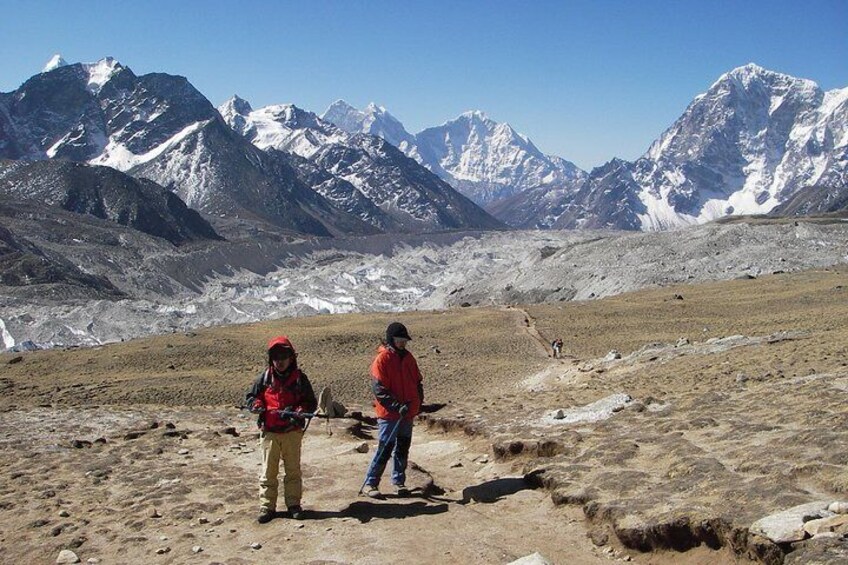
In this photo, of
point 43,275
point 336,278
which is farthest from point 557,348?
point 336,278

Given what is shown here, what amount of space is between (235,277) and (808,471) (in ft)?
450

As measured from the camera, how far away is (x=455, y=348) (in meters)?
36.5

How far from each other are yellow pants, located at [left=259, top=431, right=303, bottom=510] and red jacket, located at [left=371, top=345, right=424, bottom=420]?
4.55ft

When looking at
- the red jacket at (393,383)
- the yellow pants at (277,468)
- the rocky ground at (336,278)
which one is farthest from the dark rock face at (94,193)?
the yellow pants at (277,468)

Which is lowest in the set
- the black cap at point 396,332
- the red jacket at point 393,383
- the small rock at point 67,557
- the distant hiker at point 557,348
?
the distant hiker at point 557,348

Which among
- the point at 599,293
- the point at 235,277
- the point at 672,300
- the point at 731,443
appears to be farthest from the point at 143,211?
the point at 731,443

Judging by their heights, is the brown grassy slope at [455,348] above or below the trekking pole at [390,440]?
below

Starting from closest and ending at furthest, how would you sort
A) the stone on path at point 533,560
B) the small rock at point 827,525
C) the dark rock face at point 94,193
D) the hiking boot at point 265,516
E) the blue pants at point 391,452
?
the small rock at point 827,525, the stone on path at point 533,560, the hiking boot at point 265,516, the blue pants at point 391,452, the dark rock face at point 94,193

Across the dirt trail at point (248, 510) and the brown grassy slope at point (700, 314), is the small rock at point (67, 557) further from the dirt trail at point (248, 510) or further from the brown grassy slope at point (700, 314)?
the brown grassy slope at point (700, 314)

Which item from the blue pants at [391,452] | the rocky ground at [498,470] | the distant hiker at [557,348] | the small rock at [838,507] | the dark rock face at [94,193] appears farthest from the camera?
the dark rock face at [94,193]

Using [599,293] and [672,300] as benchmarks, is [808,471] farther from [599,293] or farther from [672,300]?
[599,293]

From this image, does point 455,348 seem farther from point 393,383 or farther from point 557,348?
point 393,383

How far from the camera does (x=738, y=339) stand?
27047 millimetres

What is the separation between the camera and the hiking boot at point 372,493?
1080cm
